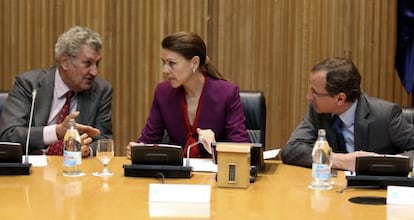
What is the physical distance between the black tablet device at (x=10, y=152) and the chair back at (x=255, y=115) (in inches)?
53.6

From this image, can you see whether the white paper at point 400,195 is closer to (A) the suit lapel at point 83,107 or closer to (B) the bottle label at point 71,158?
(B) the bottle label at point 71,158

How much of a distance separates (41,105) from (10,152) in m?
0.97

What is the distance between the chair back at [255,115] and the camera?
3.99m

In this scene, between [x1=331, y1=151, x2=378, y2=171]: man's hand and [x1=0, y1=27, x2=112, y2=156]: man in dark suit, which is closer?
[x1=331, y1=151, x2=378, y2=171]: man's hand

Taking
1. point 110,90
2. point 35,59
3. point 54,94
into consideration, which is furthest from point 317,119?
point 35,59

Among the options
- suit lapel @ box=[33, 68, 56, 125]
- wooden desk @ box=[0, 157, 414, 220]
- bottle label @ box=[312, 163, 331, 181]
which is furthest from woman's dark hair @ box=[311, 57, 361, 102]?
suit lapel @ box=[33, 68, 56, 125]

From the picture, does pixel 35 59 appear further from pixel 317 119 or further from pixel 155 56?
pixel 317 119

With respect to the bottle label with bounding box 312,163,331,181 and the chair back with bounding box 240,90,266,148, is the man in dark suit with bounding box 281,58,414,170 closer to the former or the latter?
the chair back with bounding box 240,90,266,148

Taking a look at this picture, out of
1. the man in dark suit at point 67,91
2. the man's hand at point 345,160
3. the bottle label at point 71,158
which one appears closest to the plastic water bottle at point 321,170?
the man's hand at point 345,160

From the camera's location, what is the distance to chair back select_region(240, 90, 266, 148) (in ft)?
13.1

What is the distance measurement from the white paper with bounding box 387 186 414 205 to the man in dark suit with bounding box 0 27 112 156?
1906 millimetres

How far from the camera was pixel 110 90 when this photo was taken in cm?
427

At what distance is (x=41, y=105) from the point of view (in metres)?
4.11

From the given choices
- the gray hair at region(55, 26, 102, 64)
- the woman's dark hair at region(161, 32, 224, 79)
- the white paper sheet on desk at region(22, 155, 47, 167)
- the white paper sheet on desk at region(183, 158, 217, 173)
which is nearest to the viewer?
the white paper sheet on desk at region(183, 158, 217, 173)
